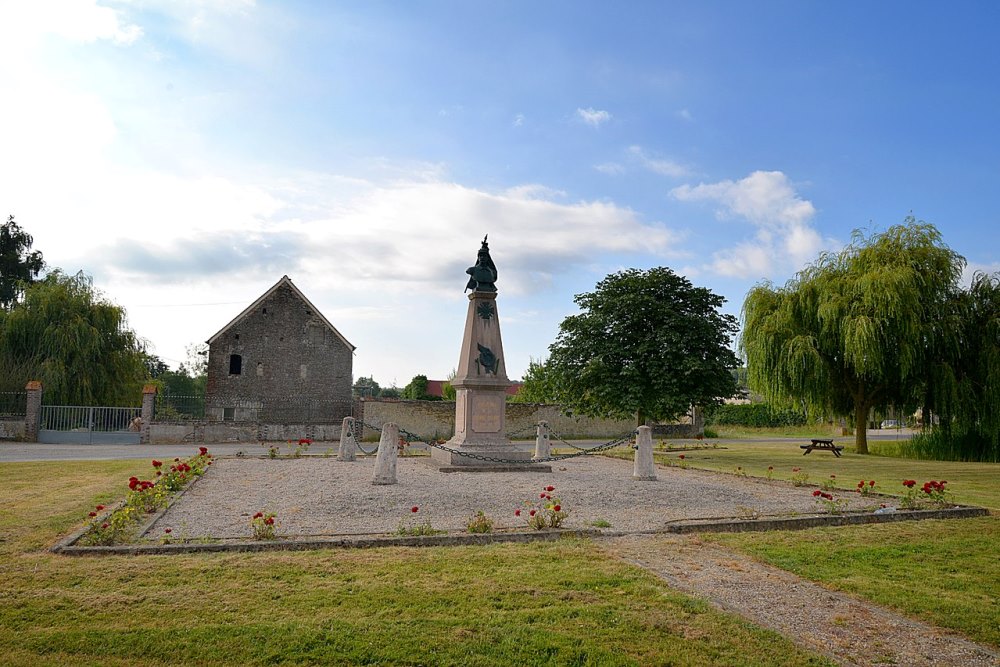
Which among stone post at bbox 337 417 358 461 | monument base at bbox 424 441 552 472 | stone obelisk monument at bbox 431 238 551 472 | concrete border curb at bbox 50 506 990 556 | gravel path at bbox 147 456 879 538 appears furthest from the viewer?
stone post at bbox 337 417 358 461

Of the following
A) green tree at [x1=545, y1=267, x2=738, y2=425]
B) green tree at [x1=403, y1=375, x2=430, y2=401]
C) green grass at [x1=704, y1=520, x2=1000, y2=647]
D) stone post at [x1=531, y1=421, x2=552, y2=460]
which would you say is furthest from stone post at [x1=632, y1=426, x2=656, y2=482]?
green tree at [x1=403, y1=375, x2=430, y2=401]

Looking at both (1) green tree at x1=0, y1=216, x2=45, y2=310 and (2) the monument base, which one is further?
(1) green tree at x1=0, y1=216, x2=45, y2=310

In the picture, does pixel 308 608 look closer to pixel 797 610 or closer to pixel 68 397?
pixel 797 610

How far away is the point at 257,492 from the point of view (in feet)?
34.4

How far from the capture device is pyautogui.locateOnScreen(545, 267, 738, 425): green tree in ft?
62.3

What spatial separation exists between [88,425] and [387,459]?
1864cm

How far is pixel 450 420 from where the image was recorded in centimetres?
2948

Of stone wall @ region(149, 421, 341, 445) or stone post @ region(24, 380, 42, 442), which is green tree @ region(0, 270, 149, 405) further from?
stone wall @ region(149, 421, 341, 445)

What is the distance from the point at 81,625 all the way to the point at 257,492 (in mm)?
6427

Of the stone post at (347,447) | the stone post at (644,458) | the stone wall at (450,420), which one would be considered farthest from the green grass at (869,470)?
the stone wall at (450,420)

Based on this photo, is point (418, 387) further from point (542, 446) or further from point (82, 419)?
point (542, 446)

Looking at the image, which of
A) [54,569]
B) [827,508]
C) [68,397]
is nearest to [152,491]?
[54,569]

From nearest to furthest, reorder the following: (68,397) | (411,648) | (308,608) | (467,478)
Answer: (411,648)
(308,608)
(467,478)
(68,397)

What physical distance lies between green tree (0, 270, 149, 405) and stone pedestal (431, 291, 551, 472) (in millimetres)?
19462
